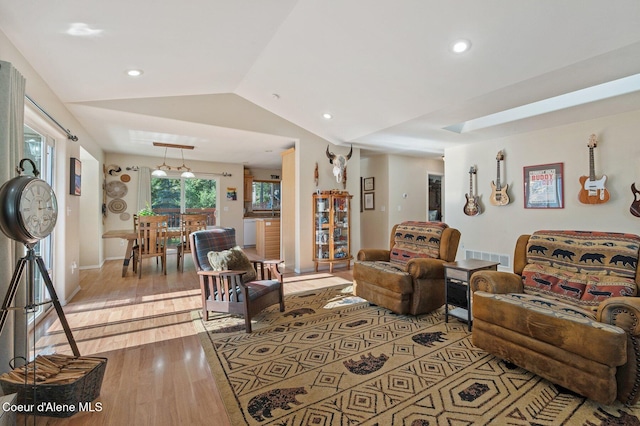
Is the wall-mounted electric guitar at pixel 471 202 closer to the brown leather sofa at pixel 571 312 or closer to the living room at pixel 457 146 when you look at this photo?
the living room at pixel 457 146

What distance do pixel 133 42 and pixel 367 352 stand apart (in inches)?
128

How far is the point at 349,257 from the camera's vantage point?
5.37 meters

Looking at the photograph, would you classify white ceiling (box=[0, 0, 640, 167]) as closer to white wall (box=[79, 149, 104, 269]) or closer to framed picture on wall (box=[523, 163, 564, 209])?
framed picture on wall (box=[523, 163, 564, 209])

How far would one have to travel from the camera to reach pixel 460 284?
2.87 meters

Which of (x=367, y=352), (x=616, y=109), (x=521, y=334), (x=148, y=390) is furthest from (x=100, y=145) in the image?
(x=616, y=109)

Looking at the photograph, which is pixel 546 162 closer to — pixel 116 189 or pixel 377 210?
pixel 377 210

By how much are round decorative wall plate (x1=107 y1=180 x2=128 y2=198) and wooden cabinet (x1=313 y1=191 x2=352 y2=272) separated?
15.1ft

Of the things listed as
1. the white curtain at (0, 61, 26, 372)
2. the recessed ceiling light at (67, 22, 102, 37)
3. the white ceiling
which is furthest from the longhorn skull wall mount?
the white curtain at (0, 61, 26, 372)

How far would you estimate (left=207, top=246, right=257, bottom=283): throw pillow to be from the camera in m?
2.90

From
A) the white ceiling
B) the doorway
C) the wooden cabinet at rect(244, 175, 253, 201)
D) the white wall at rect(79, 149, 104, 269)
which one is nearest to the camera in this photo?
the white ceiling

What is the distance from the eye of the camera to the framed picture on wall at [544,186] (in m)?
4.26

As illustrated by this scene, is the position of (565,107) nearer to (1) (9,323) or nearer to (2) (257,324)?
(2) (257,324)

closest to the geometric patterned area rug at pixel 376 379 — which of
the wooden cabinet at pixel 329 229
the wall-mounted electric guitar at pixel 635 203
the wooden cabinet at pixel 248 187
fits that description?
the wooden cabinet at pixel 329 229

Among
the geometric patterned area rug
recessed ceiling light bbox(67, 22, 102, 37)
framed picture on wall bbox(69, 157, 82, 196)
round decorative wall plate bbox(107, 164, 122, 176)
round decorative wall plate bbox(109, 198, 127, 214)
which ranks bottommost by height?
the geometric patterned area rug
